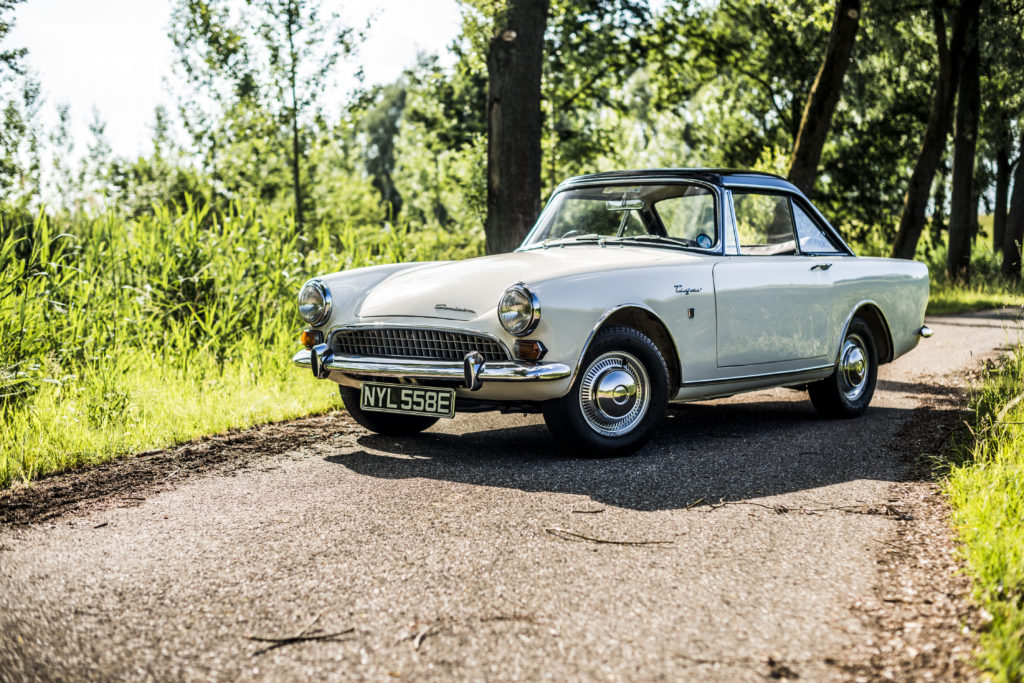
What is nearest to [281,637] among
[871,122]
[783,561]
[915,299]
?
[783,561]

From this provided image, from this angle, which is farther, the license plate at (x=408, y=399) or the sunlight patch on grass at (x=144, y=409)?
the sunlight patch on grass at (x=144, y=409)

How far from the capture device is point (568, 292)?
15.2ft

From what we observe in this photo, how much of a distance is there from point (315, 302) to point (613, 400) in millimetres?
1808

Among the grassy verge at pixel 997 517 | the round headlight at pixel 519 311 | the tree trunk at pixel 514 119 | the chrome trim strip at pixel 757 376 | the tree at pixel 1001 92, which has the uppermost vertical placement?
the tree at pixel 1001 92

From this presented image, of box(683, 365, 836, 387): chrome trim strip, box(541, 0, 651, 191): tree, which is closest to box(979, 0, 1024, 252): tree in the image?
box(541, 0, 651, 191): tree

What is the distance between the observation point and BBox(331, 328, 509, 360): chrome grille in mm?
4684

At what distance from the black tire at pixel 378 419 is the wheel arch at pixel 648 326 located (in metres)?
1.38

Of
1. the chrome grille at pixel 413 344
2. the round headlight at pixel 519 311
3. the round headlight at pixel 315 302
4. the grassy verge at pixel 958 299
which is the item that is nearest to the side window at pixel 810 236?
the round headlight at pixel 519 311

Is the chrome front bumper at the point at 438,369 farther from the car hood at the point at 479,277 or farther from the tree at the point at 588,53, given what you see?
the tree at the point at 588,53

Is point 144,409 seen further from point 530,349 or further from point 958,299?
point 958,299

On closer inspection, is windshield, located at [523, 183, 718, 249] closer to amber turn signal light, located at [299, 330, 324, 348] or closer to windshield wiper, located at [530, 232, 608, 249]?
windshield wiper, located at [530, 232, 608, 249]

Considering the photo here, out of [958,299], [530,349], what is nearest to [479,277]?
[530,349]

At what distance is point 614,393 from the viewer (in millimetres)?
4840

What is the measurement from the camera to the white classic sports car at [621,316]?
4652mm
